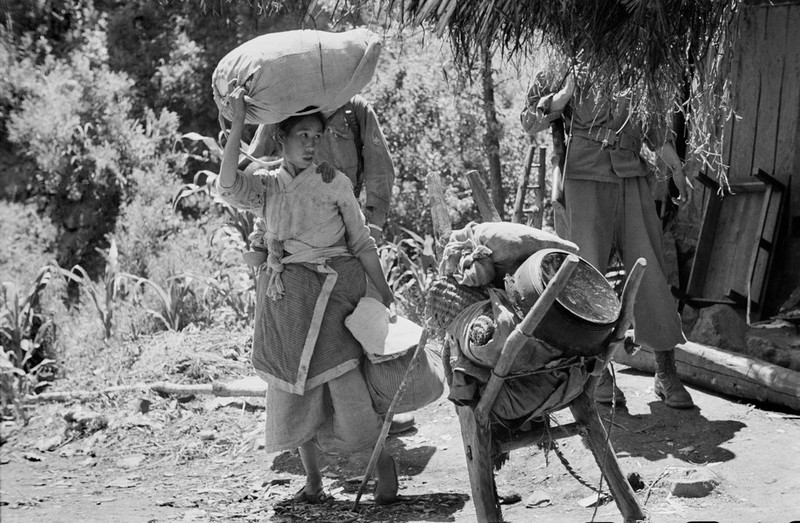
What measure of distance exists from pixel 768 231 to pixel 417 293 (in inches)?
108

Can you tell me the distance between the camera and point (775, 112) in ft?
21.0

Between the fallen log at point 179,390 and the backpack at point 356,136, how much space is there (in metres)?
1.70

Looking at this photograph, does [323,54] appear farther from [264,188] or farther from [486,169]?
[486,169]

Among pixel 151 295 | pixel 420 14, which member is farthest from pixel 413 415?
pixel 151 295

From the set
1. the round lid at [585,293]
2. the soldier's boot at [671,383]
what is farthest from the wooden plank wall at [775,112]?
the round lid at [585,293]

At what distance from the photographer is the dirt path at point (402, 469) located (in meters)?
4.26

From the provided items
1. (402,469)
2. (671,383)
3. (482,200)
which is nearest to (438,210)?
(482,200)

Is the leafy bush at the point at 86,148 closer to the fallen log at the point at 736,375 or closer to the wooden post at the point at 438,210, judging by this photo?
the fallen log at the point at 736,375

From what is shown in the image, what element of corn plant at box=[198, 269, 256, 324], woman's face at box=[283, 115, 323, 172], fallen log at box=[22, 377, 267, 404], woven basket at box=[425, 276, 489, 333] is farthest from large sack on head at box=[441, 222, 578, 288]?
corn plant at box=[198, 269, 256, 324]

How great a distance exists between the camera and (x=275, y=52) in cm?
391

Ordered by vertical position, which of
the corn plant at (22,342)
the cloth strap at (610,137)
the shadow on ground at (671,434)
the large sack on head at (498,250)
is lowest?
the corn plant at (22,342)

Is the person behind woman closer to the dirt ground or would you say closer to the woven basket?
the dirt ground

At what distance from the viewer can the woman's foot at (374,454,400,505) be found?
445cm

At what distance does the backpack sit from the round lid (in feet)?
6.48
